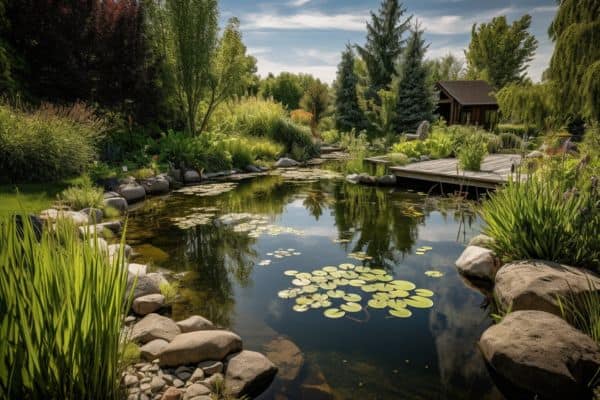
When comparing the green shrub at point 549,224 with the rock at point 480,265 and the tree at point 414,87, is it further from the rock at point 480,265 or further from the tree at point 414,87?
the tree at point 414,87

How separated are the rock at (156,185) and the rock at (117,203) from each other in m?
1.42

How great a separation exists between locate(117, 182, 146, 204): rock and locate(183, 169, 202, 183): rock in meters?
1.93

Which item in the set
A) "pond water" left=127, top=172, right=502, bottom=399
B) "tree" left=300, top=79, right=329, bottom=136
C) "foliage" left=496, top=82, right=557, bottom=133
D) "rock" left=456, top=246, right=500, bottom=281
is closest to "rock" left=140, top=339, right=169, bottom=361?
"pond water" left=127, top=172, right=502, bottom=399

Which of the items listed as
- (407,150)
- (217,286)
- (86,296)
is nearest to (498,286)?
(217,286)

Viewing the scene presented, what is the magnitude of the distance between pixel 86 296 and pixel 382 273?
3.42 m

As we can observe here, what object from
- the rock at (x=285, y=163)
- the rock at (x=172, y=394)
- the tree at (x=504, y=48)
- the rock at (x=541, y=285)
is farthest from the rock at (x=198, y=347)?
the tree at (x=504, y=48)

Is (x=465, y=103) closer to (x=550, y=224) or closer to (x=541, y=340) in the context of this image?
(x=550, y=224)

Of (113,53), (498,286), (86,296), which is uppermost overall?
(113,53)

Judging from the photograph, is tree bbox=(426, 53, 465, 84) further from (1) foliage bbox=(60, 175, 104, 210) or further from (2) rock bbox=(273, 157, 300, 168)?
(1) foliage bbox=(60, 175, 104, 210)

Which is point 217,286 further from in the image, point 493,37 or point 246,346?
point 493,37

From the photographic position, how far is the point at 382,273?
4383 mm

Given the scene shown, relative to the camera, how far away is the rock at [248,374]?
8.01ft

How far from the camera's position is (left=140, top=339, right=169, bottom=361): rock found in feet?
8.60

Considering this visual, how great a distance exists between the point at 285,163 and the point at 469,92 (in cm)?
1899
